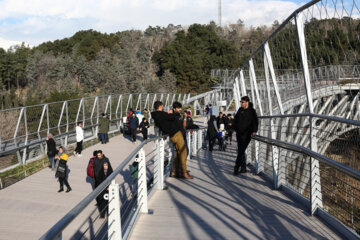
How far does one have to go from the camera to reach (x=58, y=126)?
1673cm

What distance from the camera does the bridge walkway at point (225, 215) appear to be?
14.2ft

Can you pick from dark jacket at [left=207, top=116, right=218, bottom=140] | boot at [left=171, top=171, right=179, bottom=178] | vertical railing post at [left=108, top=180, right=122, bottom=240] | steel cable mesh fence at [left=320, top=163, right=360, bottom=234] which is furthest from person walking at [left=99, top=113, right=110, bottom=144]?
vertical railing post at [left=108, top=180, right=122, bottom=240]

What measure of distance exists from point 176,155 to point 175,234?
10.6ft

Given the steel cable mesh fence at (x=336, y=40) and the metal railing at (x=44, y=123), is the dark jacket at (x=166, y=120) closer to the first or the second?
the steel cable mesh fence at (x=336, y=40)

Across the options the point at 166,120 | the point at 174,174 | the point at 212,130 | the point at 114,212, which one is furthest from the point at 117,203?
the point at 212,130

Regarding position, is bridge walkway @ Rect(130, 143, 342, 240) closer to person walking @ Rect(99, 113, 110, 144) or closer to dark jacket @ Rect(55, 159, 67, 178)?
dark jacket @ Rect(55, 159, 67, 178)

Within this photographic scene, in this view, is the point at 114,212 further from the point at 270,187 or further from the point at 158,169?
the point at 270,187

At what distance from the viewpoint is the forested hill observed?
186 feet

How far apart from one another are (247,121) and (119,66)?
51924 millimetres

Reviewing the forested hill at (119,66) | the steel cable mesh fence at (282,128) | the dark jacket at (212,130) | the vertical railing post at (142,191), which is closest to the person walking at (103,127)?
the dark jacket at (212,130)

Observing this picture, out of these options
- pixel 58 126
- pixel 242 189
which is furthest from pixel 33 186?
pixel 242 189

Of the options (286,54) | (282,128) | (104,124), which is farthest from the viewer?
(104,124)

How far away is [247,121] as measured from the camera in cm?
754

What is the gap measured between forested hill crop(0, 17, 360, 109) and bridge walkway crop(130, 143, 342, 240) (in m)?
33.6
